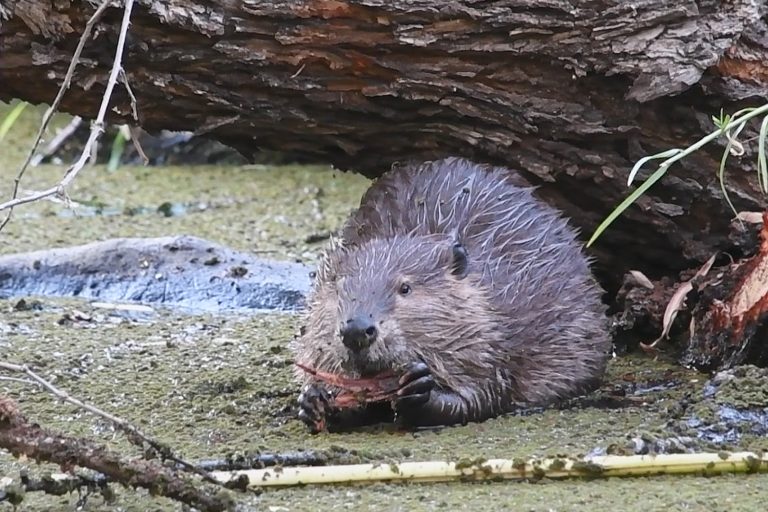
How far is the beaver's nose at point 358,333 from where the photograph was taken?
3666 mm

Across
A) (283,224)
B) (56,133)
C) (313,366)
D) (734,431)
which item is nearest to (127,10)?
(313,366)

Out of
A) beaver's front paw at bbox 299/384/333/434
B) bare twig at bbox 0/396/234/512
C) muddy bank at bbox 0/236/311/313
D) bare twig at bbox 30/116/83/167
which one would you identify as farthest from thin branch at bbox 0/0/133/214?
bare twig at bbox 30/116/83/167

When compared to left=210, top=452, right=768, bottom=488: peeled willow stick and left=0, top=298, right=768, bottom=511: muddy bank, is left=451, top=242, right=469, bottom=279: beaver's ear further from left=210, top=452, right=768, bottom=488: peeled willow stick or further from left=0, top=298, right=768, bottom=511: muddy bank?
left=210, top=452, right=768, bottom=488: peeled willow stick

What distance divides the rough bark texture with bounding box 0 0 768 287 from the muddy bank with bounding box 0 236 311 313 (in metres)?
1.26

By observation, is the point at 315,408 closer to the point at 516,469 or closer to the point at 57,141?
the point at 516,469

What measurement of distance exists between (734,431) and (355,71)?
1.73 m

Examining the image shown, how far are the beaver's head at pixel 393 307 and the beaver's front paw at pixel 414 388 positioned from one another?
0.14ft

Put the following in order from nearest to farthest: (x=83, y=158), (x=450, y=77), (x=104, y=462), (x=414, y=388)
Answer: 1. (x=104, y=462)
2. (x=83, y=158)
3. (x=414, y=388)
4. (x=450, y=77)

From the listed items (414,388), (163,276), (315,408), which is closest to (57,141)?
(163,276)

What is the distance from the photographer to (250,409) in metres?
4.09

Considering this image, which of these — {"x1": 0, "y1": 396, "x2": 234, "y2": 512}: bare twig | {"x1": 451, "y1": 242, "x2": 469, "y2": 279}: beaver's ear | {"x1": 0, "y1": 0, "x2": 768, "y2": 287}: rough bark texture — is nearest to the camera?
{"x1": 0, "y1": 396, "x2": 234, "y2": 512}: bare twig

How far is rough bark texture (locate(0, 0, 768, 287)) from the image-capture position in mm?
4312

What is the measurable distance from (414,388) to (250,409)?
23.4 inches

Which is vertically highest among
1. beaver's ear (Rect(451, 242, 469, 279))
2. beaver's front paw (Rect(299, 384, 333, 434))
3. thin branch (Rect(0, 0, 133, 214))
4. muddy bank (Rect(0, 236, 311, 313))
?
thin branch (Rect(0, 0, 133, 214))
